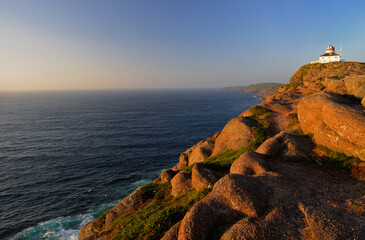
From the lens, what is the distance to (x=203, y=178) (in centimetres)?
2077

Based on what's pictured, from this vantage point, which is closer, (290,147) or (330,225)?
(330,225)

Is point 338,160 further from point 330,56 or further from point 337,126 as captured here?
point 330,56

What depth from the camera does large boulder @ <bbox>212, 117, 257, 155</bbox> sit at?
3075 centimetres

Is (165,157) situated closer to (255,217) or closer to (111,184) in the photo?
(111,184)

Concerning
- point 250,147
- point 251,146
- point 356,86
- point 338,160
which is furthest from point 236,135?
point 356,86

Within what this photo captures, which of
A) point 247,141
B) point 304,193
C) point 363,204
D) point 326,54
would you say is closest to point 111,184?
point 247,141

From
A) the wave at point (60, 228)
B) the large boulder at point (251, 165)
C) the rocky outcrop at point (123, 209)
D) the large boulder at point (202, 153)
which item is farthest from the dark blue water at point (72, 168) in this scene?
the large boulder at point (251, 165)

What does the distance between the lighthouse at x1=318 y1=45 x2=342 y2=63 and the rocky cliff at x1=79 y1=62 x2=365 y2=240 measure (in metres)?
79.4

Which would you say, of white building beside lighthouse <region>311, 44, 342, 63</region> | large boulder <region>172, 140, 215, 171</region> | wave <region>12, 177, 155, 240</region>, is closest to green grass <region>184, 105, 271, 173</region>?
large boulder <region>172, 140, 215, 171</region>

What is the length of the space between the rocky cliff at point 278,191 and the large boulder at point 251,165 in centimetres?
10

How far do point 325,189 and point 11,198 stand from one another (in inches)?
2334

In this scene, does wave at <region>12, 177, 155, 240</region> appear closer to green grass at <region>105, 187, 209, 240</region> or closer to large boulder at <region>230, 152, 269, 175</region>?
green grass at <region>105, 187, 209, 240</region>

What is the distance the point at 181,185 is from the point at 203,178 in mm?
3659

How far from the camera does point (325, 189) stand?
14617mm
